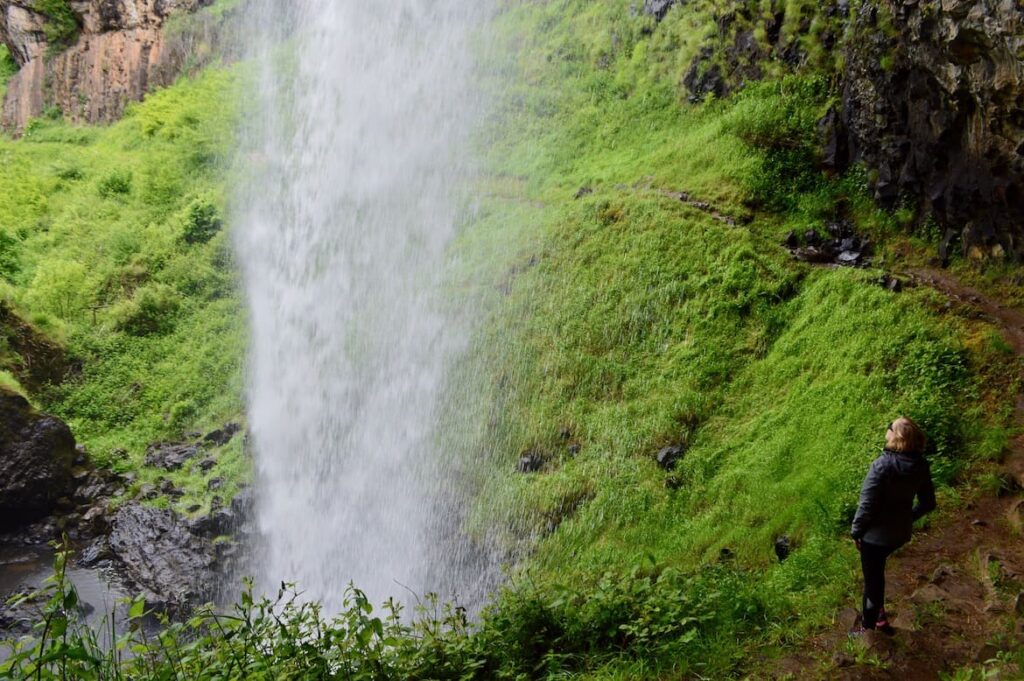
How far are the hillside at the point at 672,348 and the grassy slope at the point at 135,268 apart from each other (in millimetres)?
106

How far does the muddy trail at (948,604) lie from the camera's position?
4754mm

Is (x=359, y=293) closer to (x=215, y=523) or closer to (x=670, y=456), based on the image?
(x=215, y=523)

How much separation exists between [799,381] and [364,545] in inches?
262

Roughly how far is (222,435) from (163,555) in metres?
3.15

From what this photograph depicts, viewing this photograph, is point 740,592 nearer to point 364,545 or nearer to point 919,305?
point 919,305

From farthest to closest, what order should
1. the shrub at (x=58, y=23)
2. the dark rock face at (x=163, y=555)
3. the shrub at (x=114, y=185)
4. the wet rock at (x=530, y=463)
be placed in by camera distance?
1. the shrub at (x=58, y=23)
2. the shrub at (x=114, y=185)
3. the dark rock face at (x=163, y=555)
4. the wet rock at (x=530, y=463)

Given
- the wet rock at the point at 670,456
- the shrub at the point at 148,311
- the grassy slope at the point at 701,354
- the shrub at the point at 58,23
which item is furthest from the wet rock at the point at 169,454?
the shrub at the point at 58,23

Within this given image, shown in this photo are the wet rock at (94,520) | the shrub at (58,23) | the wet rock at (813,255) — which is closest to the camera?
the wet rock at (813,255)

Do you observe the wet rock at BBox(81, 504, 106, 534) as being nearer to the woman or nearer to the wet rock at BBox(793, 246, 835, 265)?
the wet rock at BBox(793, 246, 835, 265)

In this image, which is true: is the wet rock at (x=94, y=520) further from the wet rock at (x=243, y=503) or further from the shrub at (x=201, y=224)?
the shrub at (x=201, y=224)

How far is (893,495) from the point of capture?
189 inches

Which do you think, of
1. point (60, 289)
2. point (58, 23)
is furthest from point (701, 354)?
point (58, 23)

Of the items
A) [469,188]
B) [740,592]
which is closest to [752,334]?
[740,592]

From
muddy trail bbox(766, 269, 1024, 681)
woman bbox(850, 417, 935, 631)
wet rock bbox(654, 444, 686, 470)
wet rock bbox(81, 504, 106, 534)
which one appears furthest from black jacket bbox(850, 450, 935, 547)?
wet rock bbox(81, 504, 106, 534)
